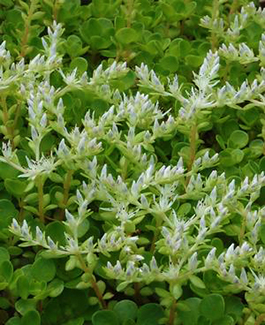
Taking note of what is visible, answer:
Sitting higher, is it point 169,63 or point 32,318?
point 169,63

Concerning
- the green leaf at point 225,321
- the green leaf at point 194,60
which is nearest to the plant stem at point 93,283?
the green leaf at point 225,321

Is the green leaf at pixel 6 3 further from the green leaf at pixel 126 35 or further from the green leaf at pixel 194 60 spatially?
the green leaf at pixel 194 60

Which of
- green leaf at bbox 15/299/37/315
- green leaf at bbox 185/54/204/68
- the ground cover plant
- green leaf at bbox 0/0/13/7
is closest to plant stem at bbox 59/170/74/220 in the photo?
the ground cover plant

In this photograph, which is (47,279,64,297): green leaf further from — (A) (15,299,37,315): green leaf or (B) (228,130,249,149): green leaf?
(B) (228,130,249,149): green leaf

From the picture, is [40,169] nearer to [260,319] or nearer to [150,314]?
[150,314]

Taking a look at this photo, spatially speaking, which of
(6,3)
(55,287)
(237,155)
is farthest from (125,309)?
(6,3)
